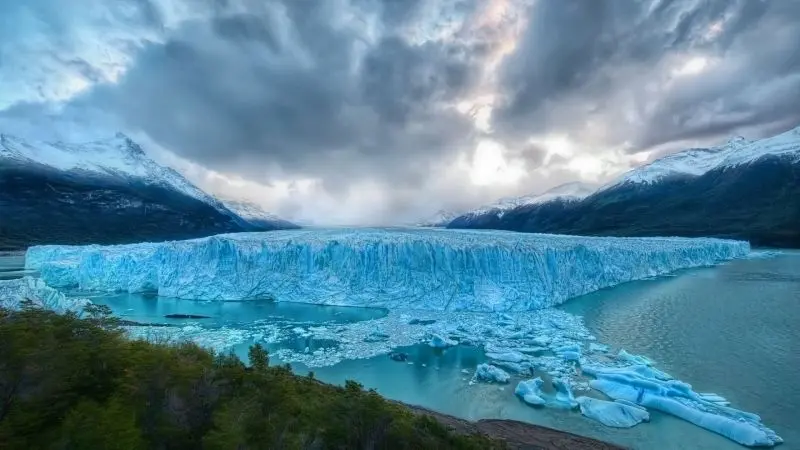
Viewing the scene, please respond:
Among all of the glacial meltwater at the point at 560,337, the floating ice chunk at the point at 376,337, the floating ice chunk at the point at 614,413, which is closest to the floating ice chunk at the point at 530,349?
the glacial meltwater at the point at 560,337

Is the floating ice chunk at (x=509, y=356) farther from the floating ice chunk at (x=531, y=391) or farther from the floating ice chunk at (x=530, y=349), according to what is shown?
the floating ice chunk at (x=531, y=391)

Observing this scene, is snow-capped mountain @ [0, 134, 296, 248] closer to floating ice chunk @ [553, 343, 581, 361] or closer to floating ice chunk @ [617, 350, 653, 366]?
floating ice chunk @ [553, 343, 581, 361]

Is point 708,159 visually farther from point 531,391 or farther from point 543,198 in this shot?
point 531,391

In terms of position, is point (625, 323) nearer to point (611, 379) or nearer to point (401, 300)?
point (611, 379)

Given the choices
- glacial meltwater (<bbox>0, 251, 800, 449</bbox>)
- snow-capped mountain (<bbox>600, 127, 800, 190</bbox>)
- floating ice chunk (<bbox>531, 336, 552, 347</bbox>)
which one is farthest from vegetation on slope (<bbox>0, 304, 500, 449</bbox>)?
snow-capped mountain (<bbox>600, 127, 800, 190</bbox>)

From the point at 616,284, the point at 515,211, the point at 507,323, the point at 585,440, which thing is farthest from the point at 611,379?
the point at 515,211

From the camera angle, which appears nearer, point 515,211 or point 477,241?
point 477,241
